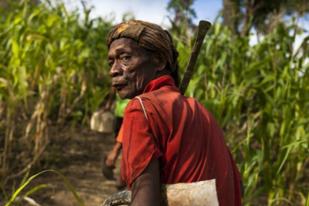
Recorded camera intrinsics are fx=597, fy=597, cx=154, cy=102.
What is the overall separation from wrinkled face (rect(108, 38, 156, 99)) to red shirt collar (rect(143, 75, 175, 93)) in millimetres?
15

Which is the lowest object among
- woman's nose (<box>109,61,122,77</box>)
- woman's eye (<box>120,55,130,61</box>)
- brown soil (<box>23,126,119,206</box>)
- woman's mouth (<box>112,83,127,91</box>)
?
brown soil (<box>23,126,119,206</box>)

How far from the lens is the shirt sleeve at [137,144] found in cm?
125

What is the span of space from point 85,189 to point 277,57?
165 centimetres

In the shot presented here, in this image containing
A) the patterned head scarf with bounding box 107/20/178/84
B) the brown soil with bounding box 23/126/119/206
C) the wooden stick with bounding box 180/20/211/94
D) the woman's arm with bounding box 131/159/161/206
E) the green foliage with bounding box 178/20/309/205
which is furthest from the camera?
the brown soil with bounding box 23/126/119/206

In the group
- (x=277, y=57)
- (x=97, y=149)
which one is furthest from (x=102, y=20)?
(x=277, y=57)

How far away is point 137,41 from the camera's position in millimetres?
1404

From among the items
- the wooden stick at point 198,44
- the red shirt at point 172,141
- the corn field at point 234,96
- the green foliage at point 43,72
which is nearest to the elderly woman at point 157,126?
the red shirt at point 172,141

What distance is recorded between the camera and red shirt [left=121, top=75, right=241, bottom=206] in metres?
1.26

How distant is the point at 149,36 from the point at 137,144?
11.1 inches

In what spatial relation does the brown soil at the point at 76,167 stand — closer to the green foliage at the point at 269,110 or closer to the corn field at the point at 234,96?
the corn field at the point at 234,96

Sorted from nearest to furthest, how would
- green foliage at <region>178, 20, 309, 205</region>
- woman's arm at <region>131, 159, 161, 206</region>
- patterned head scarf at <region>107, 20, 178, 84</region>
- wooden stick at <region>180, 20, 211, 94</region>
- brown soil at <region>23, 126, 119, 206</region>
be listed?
woman's arm at <region>131, 159, 161, 206</region> → patterned head scarf at <region>107, 20, 178, 84</region> → wooden stick at <region>180, 20, 211, 94</region> → green foliage at <region>178, 20, 309, 205</region> → brown soil at <region>23, 126, 119, 206</region>

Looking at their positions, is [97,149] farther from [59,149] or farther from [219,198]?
[219,198]

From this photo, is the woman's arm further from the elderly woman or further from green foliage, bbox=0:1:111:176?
green foliage, bbox=0:1:111:176

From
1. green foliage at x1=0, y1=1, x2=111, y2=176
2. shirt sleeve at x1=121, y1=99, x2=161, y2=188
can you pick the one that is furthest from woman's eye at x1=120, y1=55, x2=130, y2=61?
green foliage at x1=0, y1=1, x2=111, y2=176
